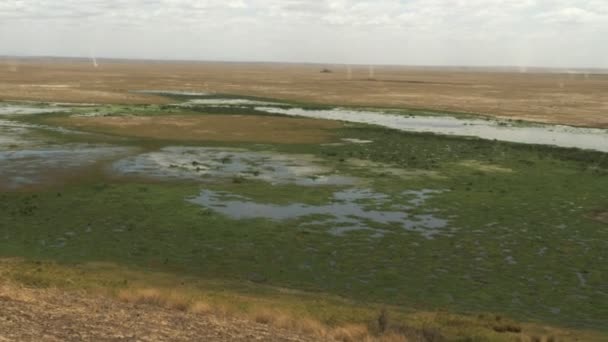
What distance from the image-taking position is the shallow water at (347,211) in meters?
25.7

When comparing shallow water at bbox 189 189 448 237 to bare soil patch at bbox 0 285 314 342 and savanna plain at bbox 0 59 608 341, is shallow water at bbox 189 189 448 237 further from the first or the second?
bare soil patch at bbox 0 285 314 342

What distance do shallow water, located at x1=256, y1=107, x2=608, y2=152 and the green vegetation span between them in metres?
20.0

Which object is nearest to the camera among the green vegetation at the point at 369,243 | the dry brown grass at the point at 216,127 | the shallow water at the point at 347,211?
the green vegetation at the point at 369,243

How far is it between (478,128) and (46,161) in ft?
150

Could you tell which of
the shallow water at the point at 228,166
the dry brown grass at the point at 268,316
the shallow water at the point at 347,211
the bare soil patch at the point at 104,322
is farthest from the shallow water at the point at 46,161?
the dry brown grass at the point at 268,316

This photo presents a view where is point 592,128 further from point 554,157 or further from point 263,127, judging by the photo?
point 263,127

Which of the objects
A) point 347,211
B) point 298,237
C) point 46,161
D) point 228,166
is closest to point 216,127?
point 228,166

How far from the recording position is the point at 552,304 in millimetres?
17703

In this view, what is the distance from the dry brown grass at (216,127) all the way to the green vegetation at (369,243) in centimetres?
1686

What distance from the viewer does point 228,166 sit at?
3822 centimetres

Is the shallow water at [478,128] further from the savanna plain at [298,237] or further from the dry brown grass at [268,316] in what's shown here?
the dry brown grass at [268,316]

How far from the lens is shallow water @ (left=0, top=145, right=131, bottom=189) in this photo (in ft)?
107

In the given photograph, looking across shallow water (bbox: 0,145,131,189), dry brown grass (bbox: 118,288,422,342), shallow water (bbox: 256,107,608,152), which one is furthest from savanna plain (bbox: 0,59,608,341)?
shallow water (bbox: 256,107,608,152)

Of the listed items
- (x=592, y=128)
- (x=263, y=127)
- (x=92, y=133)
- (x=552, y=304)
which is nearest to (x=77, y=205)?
(x=552, y=304)
